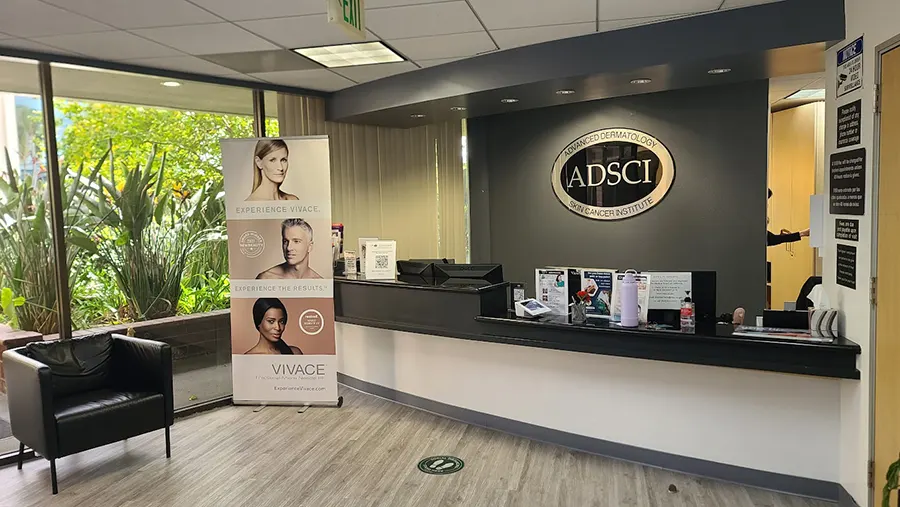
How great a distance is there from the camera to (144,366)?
4.05m

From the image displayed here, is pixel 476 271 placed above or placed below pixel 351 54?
below

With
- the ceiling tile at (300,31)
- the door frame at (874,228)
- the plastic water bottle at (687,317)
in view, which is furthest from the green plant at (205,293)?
the door frame at (874,228)

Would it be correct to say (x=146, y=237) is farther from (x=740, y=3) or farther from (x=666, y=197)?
(x=740, y=3)

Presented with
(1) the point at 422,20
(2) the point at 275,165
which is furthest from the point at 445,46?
(2) the point at 275,165

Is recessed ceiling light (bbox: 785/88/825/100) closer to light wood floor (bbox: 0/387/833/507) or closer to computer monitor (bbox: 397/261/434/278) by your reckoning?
computer monitor (bbox: 397/261/434/278)

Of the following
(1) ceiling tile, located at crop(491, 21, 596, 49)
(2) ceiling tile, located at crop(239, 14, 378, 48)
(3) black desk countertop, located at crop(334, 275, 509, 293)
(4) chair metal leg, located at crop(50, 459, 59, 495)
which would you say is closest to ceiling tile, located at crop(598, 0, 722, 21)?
(1) ceiling tile, located at crop(491, 21, 596, 49)

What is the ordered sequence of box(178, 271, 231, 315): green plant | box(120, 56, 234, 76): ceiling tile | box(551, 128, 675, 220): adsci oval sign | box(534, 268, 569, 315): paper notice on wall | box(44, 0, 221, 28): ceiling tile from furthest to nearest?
box(551, 128, 675, 220): adsci oval sign
box(178, 271, 231, 315): green plant
box(120, 56, 234, 76): ceiling tile
box(534, 268, 569, 315): paper notice on wall
box(44, 0, 221, 28): ceiling tile

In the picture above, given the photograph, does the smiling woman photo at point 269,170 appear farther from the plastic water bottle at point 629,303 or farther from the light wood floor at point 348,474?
the plastic water bottle at point 629,303

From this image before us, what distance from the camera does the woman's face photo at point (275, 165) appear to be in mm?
4730

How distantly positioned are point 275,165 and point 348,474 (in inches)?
92.7

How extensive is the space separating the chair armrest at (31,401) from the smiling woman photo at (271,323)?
152 cm

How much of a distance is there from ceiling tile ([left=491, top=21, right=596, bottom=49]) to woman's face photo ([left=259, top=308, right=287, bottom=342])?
2.58m

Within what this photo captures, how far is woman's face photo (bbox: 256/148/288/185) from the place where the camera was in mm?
4730

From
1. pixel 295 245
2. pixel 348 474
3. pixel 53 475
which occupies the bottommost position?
pixel 348 474
